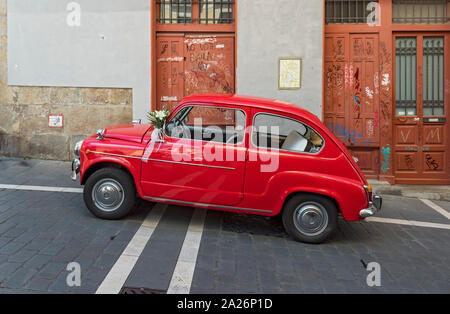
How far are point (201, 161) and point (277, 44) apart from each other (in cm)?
446

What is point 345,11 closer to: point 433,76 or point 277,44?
point 277,44

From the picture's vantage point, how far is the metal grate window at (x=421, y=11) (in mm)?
8617

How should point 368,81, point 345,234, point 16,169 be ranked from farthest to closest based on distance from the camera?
1. point 368,81
2. point 16,169
3. point 345,234

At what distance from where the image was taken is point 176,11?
890 centimetres

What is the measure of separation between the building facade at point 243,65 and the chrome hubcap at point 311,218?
3936 mm

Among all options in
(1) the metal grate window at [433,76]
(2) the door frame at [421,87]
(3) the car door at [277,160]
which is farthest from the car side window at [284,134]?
(1) the metal grate window at [433,76]

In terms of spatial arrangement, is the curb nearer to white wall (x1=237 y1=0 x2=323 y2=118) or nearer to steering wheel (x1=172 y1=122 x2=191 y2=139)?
white wall (x1=237 y1=0 x2=323 y2=118)

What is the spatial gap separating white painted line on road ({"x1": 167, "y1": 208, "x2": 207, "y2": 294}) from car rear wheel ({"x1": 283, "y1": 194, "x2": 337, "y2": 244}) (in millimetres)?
1152

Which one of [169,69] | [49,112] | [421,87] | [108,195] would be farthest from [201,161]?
[421,87]
